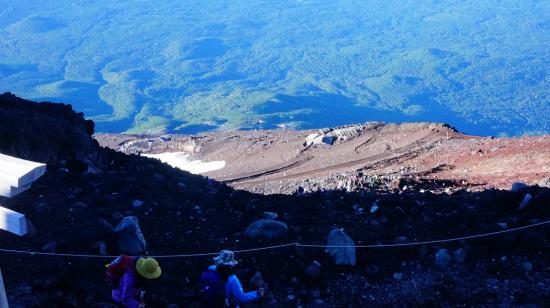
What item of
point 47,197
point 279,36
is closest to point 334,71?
point 279,36

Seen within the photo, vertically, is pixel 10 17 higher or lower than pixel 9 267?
higher

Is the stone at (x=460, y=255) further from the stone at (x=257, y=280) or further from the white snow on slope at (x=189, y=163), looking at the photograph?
the white snow on slope at (x=189, y=163)

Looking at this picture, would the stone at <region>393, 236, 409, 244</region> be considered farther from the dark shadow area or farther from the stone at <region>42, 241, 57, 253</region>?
the dark shadow area

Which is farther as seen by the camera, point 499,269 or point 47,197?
point 47,197

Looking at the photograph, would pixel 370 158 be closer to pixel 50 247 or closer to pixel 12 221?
pixel 50 247

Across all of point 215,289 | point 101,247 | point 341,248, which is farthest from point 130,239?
point 341,248

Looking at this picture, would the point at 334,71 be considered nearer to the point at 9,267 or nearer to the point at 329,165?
the point at 329,165

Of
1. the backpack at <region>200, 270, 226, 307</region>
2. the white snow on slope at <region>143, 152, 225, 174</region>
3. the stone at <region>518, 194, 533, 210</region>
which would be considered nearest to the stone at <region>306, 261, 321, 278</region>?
the backpack at <region>200, 270, 226, 307</region>

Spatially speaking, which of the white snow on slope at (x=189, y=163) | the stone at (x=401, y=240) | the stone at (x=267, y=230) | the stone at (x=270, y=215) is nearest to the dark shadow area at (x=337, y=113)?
the white snow on slope at (x=189, y=163)
